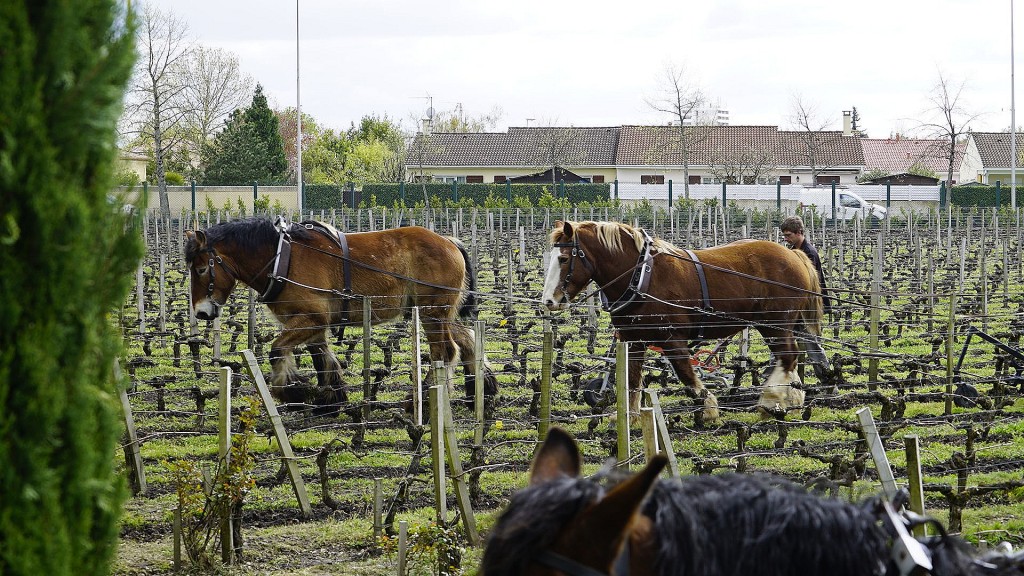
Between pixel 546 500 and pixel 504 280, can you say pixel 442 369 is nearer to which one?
pixel 546 500

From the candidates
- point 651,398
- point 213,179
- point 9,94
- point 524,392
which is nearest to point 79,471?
point 9,94

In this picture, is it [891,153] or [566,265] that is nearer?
[566,265]

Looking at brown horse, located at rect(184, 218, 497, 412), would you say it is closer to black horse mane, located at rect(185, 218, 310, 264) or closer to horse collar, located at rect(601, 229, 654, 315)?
black horse mane, located at rect(185, 218, 310, 264)

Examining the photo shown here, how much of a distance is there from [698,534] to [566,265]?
6414 mm

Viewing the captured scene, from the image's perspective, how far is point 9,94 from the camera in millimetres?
1984

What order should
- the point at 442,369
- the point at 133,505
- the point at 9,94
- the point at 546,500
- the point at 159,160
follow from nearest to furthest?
1. the point at 546,500
2. the point at 9,94
3. the point at 442,369
4. the point at 133,505
5. the point at 159,160

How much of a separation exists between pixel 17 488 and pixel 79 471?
0.45ft

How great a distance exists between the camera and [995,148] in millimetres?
61812

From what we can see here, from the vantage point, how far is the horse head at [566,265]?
8.25 m

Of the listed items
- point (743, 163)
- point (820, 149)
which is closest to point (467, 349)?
point (743, 163)

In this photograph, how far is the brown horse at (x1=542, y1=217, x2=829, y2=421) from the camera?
27.1 ft

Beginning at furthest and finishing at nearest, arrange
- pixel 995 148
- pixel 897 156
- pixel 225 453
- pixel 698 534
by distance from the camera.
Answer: pixel 897 156, pixel 995 148, pixel 225 453, pixel 698 534

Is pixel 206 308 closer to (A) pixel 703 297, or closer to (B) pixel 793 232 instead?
(A) pixel 703 297

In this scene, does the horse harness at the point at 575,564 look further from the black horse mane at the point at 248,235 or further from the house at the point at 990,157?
the house at the point at 990,157
